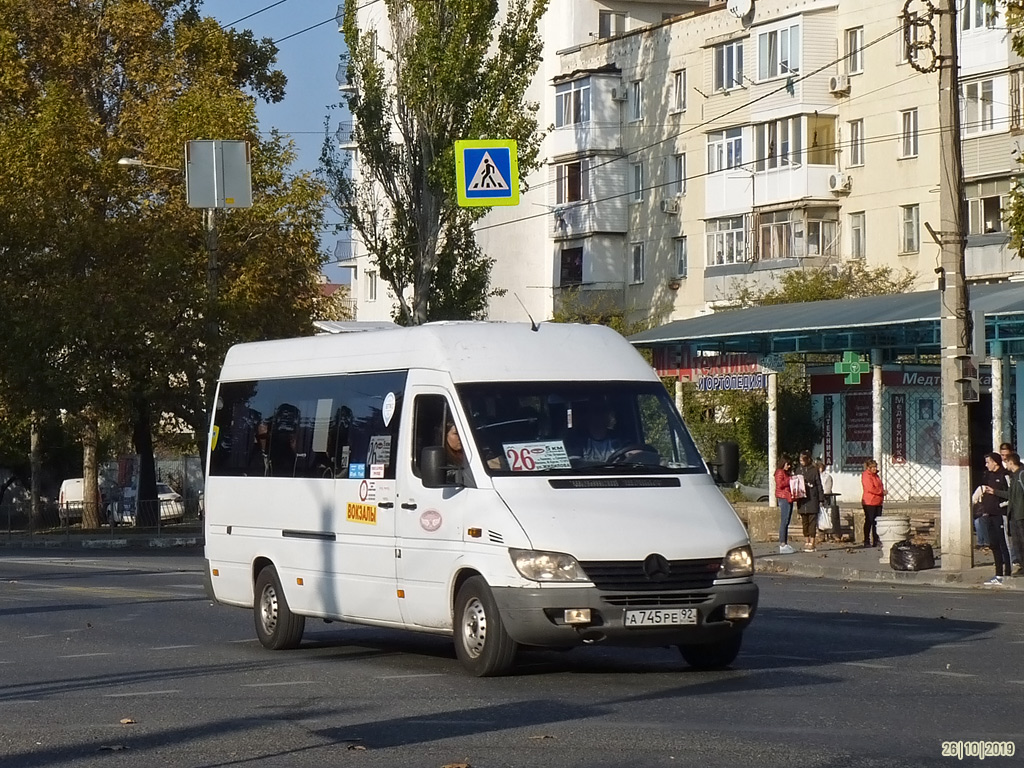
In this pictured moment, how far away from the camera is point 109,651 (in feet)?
48.4

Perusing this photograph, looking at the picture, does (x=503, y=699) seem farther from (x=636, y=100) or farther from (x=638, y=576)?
(x=636, y=100)

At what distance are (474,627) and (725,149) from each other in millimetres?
49453

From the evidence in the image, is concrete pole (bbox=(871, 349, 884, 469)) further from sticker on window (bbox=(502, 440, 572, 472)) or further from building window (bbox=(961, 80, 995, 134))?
sticker on window (bbox=(502, 440, 572, 472))

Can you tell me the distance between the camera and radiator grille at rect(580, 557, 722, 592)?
11391 mm

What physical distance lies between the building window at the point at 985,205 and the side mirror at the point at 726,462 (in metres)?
37.7

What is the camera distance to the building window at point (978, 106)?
162 feet

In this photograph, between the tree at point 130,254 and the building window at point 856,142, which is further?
the building window at point 856,142

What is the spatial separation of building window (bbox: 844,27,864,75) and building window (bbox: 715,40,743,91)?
465 cm

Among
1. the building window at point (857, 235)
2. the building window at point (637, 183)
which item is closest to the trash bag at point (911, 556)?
the building window at point (857, 235)

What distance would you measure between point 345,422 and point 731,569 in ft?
11.6

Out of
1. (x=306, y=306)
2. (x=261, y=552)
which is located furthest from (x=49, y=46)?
(x=261, y=552)

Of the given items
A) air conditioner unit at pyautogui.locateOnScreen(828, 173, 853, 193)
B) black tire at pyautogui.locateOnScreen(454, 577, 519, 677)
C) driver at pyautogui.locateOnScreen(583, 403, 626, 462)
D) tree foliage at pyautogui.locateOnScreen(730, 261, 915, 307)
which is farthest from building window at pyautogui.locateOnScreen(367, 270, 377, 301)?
black tire at pyautogui.locateOnScreen(454, 577, 519, 677)

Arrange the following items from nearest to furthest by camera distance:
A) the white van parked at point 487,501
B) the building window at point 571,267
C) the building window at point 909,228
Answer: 1. the white van parked at point 487,501
2. the building window at point 909,228
3. the building window at point 571,267

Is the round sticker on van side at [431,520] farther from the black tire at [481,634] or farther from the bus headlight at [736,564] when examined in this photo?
the bus headlight at [736,564]
